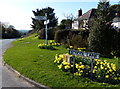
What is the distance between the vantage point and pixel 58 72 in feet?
22.9

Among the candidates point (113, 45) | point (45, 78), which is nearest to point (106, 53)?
point (113, 45)

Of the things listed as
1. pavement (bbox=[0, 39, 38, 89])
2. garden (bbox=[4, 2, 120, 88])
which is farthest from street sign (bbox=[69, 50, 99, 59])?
pavement (bbox=[0, 39, 38, 89])

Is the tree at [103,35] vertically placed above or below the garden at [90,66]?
above

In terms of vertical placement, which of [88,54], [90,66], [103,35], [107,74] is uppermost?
[103,35]

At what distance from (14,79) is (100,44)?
5841 millimetres

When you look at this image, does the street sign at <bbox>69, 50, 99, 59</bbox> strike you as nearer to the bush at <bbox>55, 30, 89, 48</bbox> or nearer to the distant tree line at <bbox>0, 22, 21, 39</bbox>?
the bush at <bbox>55, 30, 89, 48</bbox>

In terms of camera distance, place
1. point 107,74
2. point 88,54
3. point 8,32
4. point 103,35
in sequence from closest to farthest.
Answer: point 107,74, point 88,54, point 103,35, point 8,32

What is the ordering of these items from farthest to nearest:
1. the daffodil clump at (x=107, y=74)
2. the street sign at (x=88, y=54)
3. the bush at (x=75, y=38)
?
the bush at (x=75, y=38), the street sign at (x=88, y=54), the daffodil clump at (x=107, y=74)

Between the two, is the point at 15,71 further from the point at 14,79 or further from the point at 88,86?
the point at 88,86

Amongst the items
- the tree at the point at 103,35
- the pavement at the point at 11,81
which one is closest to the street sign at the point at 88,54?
the pavement at the point at 11,81

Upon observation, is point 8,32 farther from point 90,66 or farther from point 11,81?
point 90,66

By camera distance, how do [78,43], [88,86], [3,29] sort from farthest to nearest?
[3,29] < [78,43] < [88,86]

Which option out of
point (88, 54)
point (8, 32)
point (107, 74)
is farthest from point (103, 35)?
point (8, 32)

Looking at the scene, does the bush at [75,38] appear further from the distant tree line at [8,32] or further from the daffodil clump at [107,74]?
the distant tree line at [8,32]
